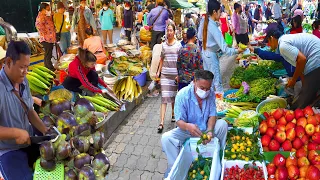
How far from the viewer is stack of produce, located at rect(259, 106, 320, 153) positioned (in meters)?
3.64

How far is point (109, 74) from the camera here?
23.3 feet

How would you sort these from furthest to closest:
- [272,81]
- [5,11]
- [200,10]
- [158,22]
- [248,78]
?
[200,10] → [158,22] → [5,11] → [248,78] → [272,81]

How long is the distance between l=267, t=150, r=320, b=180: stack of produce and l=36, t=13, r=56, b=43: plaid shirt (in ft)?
23.2

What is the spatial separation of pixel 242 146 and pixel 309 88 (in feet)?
5.45

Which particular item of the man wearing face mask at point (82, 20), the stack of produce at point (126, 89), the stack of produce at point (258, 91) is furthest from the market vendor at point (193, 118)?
the man wearing face mask at point (82, 20)

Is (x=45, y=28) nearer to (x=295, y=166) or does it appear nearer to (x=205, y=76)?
(x=205, y=76)

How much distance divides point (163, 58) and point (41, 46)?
5.41 metres

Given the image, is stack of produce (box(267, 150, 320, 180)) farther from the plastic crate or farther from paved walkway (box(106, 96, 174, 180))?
the plastic crate

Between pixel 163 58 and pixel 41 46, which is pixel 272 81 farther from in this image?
pixel 41 46

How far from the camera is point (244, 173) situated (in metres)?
3.31

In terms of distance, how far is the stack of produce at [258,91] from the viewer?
5.71m

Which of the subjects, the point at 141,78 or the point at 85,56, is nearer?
the point at 85,56

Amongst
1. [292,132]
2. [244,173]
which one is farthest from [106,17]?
[244,173]

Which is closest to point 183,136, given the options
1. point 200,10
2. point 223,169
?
point 223,169
